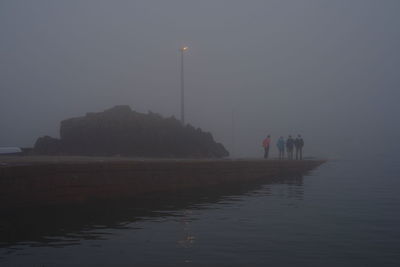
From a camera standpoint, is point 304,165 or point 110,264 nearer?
point 110,264

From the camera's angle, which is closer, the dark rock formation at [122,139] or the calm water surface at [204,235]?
the calm water surface at [204,235]

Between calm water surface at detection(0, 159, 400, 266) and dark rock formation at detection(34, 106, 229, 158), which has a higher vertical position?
dark rock formation at detection(34, 106, 229, 158)

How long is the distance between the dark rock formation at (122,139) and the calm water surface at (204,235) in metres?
21.0

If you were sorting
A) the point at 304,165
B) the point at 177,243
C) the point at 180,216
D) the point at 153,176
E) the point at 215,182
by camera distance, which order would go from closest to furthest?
the point at 177,243
the point at 180,216
the point at 153,176
the point at 215,182
the point at 304,165

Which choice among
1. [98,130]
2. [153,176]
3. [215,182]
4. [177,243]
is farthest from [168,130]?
[177,243]

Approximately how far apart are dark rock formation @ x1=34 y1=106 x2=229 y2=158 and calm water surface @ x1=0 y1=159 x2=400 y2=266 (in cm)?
2095

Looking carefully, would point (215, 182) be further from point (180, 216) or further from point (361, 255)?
point (361, 255)

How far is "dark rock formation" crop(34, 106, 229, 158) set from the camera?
35.1 m

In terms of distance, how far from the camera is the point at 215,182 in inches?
798

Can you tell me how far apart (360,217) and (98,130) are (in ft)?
89.5

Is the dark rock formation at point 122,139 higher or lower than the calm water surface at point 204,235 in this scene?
higher

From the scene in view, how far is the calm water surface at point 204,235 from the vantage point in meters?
7.76

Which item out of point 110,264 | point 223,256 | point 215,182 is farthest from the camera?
point 215,182

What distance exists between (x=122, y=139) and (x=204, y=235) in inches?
1071
